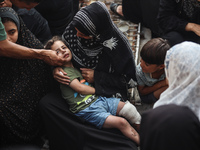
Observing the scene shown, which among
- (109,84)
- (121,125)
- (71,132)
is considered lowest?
(71,132)

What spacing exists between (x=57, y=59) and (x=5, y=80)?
0.53 m

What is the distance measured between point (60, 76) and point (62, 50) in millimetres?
247

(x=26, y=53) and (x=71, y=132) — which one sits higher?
(x=26, y=53)

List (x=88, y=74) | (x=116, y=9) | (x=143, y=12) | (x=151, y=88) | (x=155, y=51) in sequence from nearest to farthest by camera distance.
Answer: (x=155, y=51) → (x=88, y=74) → (x=151, y=88) → (x=143, y=12) → (x=116, y=9)

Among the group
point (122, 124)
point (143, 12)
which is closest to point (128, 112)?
point (122, 124)

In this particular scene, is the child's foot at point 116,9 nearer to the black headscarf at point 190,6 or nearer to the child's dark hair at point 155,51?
the black headscarf at point 190,6

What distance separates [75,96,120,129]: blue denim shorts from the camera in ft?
6.64

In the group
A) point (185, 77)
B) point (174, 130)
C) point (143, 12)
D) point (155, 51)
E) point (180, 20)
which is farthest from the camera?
point (143, 12)

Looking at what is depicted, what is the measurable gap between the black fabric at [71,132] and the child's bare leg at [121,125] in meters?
0.05

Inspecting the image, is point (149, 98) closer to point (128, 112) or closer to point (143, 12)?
point (128, 112)

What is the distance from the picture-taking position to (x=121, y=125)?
1.99 metres

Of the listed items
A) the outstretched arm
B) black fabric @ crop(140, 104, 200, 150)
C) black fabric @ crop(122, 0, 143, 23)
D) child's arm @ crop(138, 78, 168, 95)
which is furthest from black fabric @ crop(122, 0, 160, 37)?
black fabric @ crop(140, 104, 200, 150)

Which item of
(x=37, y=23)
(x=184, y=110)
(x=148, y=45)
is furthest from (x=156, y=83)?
(x=37, y=23)

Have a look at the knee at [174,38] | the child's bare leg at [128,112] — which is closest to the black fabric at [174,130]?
the child's bare leg at [128,112]
